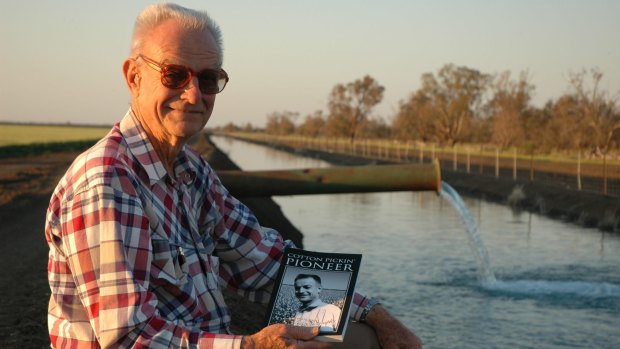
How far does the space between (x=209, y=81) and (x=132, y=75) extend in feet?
0.70

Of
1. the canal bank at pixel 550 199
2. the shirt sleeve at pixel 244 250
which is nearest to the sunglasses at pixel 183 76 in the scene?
the shirt sleeve at pixel 244 250

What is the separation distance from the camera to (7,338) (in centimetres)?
496

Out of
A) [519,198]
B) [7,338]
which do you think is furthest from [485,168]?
[7,338]

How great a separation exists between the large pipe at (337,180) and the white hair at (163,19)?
2.66 m

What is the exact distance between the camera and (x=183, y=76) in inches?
90.5

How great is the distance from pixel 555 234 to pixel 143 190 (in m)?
15.8

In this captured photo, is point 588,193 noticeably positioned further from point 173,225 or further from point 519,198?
point 173,225

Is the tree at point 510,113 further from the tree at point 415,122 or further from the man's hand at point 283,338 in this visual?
the man's hand at point 283,338

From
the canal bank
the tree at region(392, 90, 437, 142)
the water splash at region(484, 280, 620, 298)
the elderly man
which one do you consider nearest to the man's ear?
the elderly man

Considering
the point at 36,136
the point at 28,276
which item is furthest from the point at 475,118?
the point at 28,276

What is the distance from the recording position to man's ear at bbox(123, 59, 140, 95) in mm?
2339

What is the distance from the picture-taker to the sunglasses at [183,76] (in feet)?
7.46

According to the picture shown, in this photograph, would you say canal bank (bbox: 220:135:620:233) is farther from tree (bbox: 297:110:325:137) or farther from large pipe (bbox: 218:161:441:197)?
tree (bbox: 297:110:325:137)

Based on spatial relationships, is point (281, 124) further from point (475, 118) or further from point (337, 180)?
point (337, 180)
